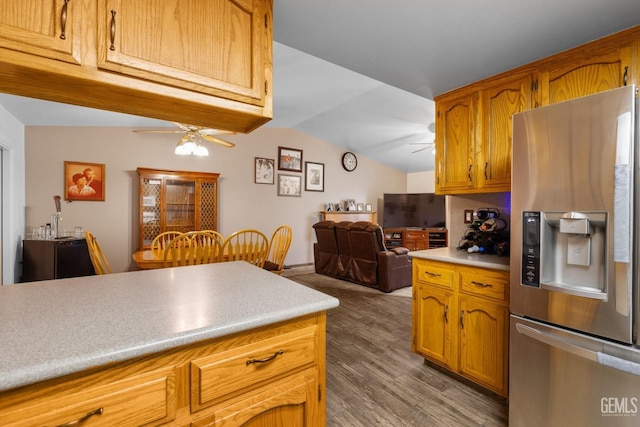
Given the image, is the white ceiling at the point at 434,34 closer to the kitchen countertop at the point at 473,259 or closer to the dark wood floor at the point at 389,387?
the kitchen countertop at the point at 473,259

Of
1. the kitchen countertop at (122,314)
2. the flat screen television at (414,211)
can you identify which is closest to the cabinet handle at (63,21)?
the kitchen countertop at (122,314)

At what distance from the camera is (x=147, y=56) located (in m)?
1.06

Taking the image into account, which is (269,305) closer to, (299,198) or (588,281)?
(588,281)

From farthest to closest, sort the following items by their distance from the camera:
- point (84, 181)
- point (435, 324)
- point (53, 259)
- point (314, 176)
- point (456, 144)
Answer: point (314, 176) < point (84, 181) < point (53, 259) < point (456, 144) < point (435, 324)

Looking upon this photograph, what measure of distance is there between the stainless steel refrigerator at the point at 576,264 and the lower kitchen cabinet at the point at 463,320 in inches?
8.1

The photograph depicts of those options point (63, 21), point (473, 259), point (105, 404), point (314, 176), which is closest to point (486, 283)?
point (473, 259)

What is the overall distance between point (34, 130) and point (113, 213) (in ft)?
4.69

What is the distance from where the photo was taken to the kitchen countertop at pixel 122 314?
2.29 ft

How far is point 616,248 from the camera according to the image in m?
1.23

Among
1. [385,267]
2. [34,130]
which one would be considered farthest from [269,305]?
[34,130]

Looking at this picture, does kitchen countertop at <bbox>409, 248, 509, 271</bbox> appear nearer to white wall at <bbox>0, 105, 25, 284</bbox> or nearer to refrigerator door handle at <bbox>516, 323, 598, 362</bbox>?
refrigerator door handle at <bbox>516, 323, 598, 362</bbox>

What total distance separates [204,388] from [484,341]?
179cm

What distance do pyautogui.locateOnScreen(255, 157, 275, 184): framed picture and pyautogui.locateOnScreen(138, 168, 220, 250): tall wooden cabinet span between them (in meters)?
1.02

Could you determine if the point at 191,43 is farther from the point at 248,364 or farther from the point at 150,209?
the point at 150,209
